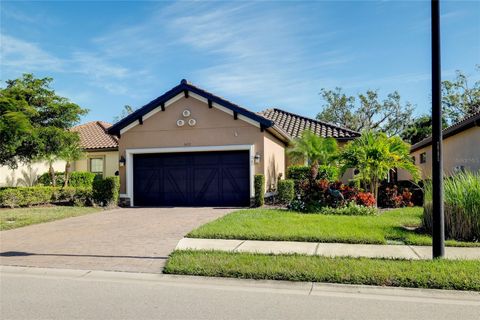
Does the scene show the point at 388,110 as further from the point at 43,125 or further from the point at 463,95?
the point at 43,125

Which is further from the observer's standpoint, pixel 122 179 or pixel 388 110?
pixel 388 110

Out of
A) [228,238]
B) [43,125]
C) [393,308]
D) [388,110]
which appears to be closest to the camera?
[393,308]

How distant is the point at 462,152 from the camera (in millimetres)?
17984

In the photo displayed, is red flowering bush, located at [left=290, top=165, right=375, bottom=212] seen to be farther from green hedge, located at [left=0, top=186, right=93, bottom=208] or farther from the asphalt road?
green hedge, located at [left=0, top=186, right=93, bottom=208]

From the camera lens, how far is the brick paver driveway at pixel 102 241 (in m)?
7.71

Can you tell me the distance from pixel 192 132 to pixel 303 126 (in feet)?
28.1

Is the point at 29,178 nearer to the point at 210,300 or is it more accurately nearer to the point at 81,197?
the point at 81,197

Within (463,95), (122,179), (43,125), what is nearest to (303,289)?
(122,179)

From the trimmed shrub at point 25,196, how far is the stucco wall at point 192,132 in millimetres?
3337

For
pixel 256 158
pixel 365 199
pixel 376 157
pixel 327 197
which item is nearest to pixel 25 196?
pixel 256 158

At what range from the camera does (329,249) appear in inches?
324

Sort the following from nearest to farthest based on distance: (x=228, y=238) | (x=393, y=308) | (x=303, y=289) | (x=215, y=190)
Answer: (x=393, y=308) < (x=303, y=289) < (x=228, y=238) < (x=215, y=190)

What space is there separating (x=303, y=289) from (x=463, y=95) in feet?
133

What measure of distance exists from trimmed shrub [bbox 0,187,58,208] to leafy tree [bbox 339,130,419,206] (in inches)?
507
